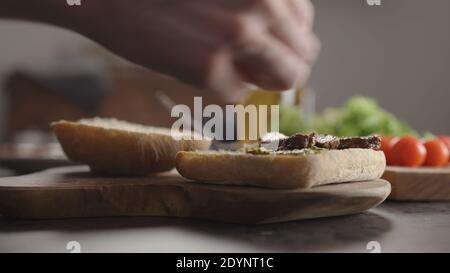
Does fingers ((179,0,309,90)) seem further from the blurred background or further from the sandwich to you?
the blurred background

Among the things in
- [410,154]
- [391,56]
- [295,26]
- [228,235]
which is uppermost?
[391,56]

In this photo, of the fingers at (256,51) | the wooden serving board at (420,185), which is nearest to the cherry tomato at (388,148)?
the wooden serving board at (420,185)

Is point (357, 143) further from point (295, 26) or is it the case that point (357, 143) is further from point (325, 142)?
point (295, 26)

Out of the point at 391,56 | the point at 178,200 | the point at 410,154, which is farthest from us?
the point at 391,56

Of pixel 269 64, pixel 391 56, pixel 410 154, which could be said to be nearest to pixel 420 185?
pixel 410 154

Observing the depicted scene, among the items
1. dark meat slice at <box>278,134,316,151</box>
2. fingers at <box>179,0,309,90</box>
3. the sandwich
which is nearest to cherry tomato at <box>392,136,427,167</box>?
the sandwich
